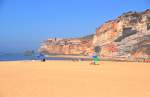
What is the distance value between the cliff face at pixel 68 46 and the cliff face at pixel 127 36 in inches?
643

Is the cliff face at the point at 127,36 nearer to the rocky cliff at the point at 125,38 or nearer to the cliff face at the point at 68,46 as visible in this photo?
the rocky cliff at the point at 125,38

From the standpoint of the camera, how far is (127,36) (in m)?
82.2

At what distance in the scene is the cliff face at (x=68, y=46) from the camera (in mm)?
122188

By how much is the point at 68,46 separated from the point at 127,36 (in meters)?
50.5

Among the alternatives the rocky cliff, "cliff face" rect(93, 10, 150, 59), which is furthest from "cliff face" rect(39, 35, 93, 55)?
"cliff face" rect(93, 10, 150, 59)

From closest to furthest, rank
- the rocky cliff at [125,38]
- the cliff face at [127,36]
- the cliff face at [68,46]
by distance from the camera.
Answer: the rocky cliff at [125,38] < the cliff face at [127,36] < the cliff face at [68,46]

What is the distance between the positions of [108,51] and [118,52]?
8.04 meters

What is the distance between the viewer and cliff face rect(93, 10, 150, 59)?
69000 millimetres

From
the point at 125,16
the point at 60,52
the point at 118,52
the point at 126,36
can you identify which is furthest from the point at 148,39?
the point at 60,52

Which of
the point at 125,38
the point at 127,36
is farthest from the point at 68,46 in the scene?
the point at 125,38

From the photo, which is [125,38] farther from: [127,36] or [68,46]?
[68,46]

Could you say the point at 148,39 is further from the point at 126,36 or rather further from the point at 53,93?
the point at 53,93

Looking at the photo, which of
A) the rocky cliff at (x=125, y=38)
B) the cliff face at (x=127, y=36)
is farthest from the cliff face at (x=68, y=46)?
the cliff face at (x=127, y=36)

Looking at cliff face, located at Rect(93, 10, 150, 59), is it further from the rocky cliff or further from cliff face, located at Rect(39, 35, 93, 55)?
cliff face, located at Rect(39, 35, 93, 55)
